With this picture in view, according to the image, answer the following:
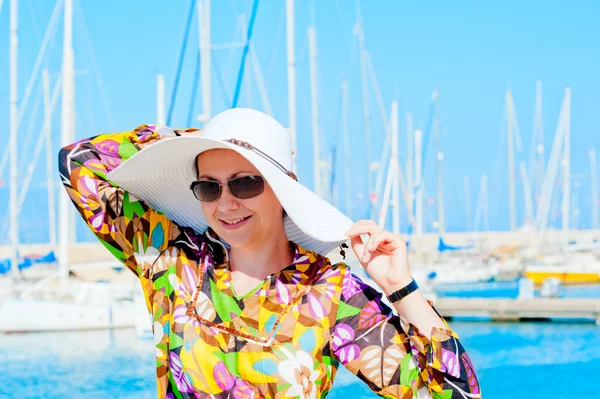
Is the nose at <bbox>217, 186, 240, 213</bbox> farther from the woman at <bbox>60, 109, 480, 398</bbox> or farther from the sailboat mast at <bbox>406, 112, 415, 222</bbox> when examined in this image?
the sailboat mast at <bbox>406, 112, 415, 222</bbox>

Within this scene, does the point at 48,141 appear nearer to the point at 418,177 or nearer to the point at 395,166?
the point at 395,166

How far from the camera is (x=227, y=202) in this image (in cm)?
187

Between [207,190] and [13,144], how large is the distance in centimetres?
1935

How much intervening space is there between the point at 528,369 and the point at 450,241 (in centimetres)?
5008

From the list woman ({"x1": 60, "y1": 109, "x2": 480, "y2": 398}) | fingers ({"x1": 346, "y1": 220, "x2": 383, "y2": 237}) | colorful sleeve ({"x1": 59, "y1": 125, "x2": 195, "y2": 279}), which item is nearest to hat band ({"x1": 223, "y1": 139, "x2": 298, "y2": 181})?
woman ({"x1": 60, "y1": 109, "x2": 480, "y2": 398})

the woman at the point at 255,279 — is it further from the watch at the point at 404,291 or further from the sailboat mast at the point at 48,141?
the sailboat mast at the point at 48,141

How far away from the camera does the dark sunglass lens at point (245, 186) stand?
6.10ft

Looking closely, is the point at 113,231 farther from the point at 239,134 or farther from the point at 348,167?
the point at 348,167

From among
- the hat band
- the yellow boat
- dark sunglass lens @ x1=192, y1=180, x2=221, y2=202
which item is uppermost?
the hat band

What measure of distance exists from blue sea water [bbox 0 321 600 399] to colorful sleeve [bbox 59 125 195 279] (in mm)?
10436

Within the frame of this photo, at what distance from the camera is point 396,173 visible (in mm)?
24688

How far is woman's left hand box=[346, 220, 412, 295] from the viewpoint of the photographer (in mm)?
1726

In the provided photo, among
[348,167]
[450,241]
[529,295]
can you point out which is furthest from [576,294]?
[450,241]

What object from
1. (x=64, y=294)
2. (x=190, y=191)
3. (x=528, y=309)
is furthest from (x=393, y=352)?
→ (x=64, y=294)
